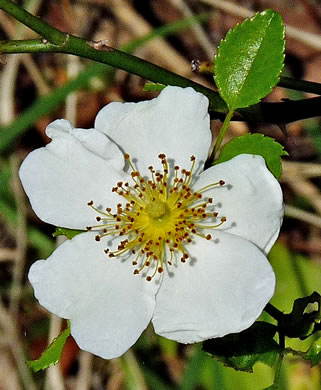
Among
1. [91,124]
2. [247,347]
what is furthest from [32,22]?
[91,124]

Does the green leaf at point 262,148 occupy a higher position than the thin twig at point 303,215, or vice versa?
the green leaf at point 262,148

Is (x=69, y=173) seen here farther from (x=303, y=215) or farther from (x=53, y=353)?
(x=303, y=215)

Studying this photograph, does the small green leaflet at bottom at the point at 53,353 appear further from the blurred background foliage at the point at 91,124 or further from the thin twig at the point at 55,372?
the thin twig at the point at 55,372

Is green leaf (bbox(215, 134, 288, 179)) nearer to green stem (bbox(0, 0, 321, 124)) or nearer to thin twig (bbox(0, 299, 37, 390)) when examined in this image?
green stem (bbox(0, 0, 321, 124))

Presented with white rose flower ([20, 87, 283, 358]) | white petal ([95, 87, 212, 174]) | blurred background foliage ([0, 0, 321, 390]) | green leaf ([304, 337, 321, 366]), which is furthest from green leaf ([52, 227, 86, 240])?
blurred background foliage ([0, 0, 321, 390])

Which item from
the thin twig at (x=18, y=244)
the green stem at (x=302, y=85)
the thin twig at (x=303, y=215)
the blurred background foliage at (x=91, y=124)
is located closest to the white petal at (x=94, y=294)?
the green stem at (x=302, y=85)

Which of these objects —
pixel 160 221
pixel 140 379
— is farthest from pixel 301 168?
pixel 160 221
